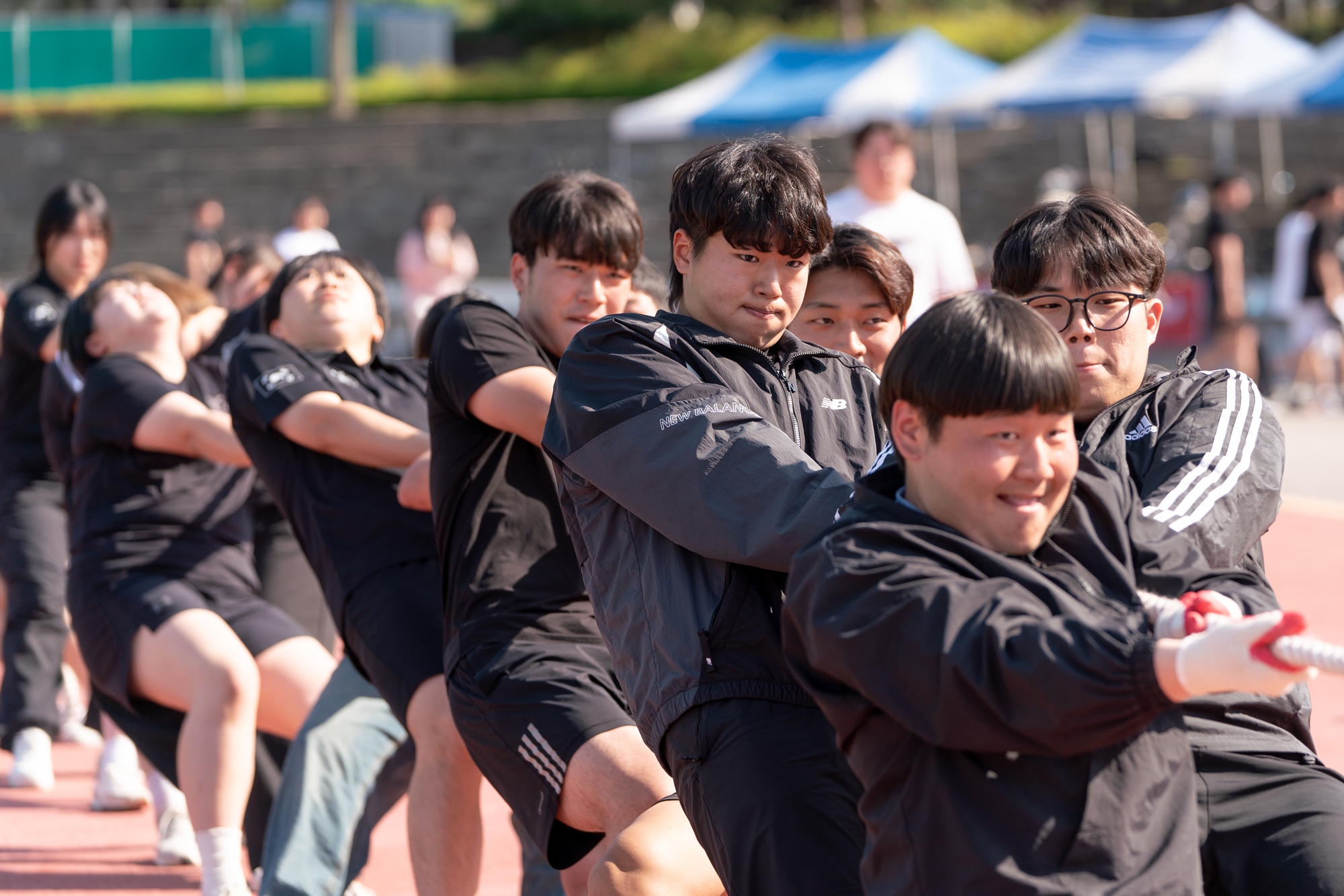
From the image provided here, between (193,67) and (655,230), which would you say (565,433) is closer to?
(655,230)

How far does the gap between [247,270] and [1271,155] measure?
2157cm

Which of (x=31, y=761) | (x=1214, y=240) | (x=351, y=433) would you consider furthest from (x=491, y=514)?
(x=1214, y=240)

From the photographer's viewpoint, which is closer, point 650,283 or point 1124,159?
point 650,283

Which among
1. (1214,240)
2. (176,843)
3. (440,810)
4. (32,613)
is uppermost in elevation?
(1214,240)

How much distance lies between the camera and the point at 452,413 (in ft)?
11.9

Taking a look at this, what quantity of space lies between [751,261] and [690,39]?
30163 millimetres

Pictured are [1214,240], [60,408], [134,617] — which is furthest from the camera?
[1214,240]

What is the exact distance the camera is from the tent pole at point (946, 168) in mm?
24656

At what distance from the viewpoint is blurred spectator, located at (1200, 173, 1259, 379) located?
14719mm

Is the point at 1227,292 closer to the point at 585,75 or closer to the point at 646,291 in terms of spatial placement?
the point at 646,291

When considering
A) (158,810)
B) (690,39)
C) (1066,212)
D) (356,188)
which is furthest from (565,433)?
(690,39)

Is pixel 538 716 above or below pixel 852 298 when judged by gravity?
below

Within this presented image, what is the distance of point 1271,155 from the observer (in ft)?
81.3

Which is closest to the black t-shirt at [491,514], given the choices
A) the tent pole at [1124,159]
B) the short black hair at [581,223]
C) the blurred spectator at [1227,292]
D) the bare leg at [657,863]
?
the short black hair at [581,223]
